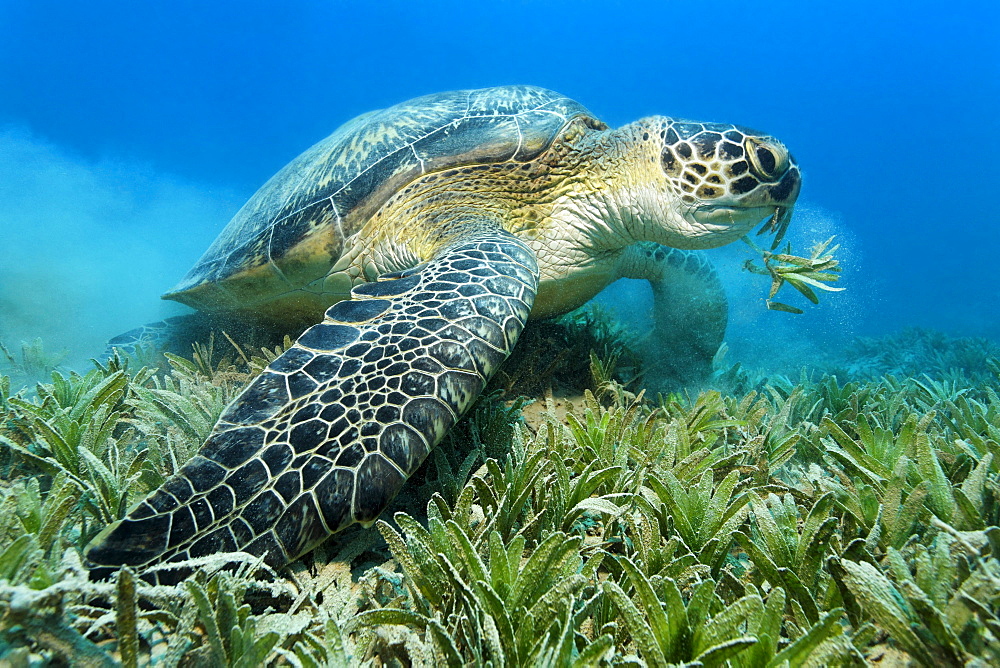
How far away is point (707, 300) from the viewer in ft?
12.6

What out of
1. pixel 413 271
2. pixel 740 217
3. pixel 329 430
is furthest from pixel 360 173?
pixel 740 217

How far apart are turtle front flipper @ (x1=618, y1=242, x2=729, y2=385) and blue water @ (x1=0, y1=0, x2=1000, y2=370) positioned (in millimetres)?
7533

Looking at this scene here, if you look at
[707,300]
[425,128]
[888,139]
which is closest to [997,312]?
[707,300]

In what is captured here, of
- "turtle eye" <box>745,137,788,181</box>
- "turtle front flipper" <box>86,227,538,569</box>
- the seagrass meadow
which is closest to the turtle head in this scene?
A: "turtle eye" <box>745,137,788,181</box>

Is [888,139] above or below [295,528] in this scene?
above

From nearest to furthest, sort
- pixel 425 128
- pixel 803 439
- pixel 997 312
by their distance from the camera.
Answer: pixel 803 439, pixel 425 128, pixel 997 312

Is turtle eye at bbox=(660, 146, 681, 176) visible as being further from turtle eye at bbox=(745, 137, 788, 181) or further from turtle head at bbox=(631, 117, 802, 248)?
turtle eye at bbox=(745, 137, 788, 181)

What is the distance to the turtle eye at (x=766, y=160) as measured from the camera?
2.67 meters

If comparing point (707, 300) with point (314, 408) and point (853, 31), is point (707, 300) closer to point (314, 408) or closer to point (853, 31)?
point (314, 408)

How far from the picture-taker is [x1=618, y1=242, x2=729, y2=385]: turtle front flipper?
3746 mm

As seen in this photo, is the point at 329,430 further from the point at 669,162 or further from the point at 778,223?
the point at 778,223

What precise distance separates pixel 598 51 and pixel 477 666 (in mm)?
109630

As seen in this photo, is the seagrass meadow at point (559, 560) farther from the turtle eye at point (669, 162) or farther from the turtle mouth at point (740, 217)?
the turtle eye at point (669, 162)

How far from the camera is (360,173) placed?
3082 millimetres
